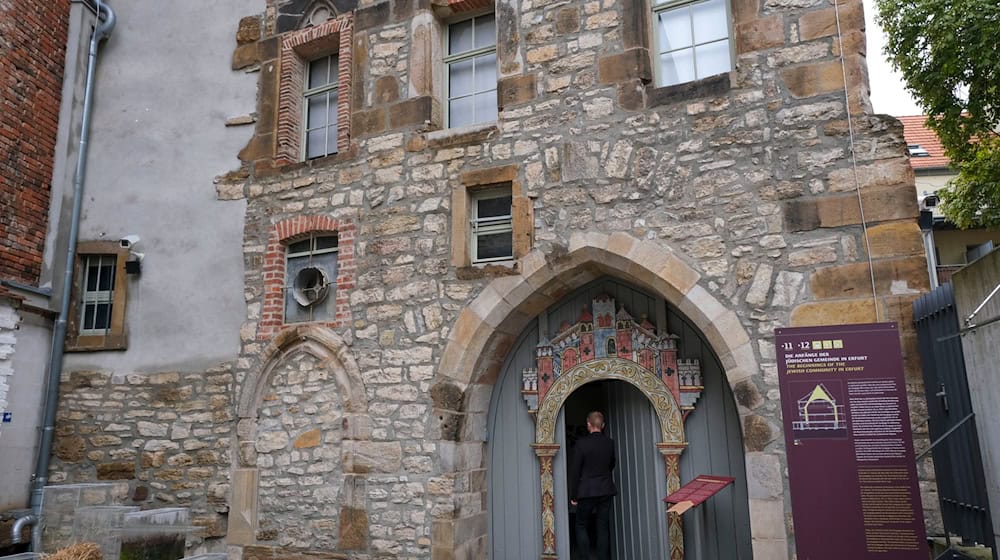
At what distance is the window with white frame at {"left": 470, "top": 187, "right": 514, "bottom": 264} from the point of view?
6.25 meters

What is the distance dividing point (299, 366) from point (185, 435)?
137 cm

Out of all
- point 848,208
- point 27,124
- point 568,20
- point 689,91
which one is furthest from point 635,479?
point 27,124

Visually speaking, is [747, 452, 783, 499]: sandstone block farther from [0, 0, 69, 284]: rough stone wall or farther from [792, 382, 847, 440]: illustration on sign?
[0, 0, 69, 284]: rough stone wall

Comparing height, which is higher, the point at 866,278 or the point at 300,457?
the point at 866,278

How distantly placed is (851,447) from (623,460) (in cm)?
203

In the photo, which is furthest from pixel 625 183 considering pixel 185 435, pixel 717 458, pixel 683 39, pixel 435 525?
pixel 185 435

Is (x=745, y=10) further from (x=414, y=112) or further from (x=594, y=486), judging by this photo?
(x=594, y=486)

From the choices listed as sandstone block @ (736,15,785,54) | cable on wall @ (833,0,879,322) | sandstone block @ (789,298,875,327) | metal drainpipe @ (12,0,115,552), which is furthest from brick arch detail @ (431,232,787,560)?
metal drainpipe @ (12,0,115,552)

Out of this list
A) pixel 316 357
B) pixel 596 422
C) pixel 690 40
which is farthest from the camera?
pixel 316 357

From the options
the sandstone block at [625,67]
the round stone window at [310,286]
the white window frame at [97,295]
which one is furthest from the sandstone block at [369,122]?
the white window frame at [97,295]

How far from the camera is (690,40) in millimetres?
5977

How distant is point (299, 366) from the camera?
6746 millimetres

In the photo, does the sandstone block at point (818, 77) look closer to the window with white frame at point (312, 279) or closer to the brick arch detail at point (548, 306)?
the brick arch detail at point (548, 306)

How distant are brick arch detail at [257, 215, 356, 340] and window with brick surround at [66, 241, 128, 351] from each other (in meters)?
1.70
